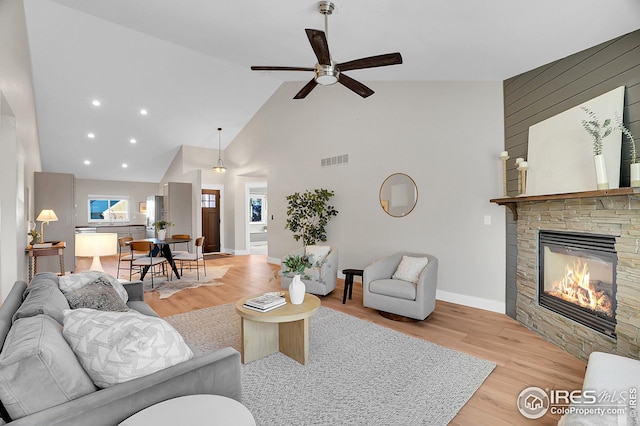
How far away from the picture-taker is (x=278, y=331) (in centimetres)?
295

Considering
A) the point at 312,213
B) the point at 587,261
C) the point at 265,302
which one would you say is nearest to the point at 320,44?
the point at 265,302

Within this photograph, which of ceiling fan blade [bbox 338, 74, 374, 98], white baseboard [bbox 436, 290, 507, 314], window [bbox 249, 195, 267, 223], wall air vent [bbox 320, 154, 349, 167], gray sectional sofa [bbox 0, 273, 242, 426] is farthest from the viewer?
window [bbox 249, 195, 267, 223]

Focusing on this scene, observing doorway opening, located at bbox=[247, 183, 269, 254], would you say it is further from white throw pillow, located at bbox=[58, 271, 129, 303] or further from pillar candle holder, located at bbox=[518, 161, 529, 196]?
pillar candle holder, located at bbox=[518, 161, 529, 196]

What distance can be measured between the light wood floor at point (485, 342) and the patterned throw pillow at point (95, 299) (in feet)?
4.94

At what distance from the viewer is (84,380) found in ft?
4.02

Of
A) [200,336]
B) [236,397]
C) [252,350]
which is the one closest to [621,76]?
[236,397]

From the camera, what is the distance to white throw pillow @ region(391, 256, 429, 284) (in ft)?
12.8

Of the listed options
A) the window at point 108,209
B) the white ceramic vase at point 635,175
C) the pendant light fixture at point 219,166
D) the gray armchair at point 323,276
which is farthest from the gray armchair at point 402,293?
the window at point 108,209

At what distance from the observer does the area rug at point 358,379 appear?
2004mm

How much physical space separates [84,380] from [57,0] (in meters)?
4.73

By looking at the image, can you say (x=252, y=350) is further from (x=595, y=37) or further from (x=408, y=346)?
(x=595, y=37)

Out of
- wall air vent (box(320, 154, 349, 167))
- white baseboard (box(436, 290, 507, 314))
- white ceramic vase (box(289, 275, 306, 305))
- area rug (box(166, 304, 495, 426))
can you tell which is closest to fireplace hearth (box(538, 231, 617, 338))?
white baseboard (box(436, 290, 507, 314))

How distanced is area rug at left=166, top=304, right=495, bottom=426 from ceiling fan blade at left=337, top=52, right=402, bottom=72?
2498 millimetres

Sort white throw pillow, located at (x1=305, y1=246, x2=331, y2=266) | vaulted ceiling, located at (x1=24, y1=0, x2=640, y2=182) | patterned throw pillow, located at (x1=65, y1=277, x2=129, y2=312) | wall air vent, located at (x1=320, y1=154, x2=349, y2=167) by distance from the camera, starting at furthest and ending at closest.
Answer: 1. wall air vent, located at (x1=320, y1=154, x2=349, y2=167)
2. white throw pillow, located at (x1=305, y1=246, x2=331, y2=266)
3. vaulted ceiling, located at (x1=24, y1=0, x2=640, y2=182)
4. patterned throw pillow, located at (x1=65, y1=277, x2=129, y2=312)
